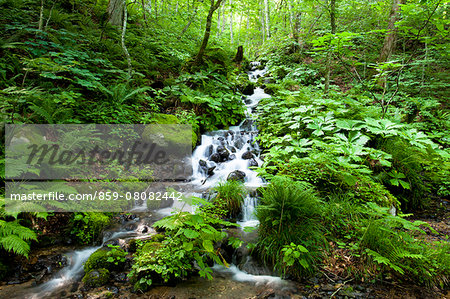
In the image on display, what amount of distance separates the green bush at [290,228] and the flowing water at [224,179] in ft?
0.85

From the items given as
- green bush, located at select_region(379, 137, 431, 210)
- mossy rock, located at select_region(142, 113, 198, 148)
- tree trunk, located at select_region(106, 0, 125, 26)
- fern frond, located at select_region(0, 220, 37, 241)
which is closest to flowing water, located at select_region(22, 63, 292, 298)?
mossy rock, located at select_region(142, 113, 198, 148)

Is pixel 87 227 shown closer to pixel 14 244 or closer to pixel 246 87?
pixel 14 244

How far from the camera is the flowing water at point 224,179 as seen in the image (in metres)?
2.65

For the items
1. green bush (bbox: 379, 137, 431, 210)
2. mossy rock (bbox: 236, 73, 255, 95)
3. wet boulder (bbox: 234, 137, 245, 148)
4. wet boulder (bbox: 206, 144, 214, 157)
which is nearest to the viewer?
green bush (bbox: 379, 137, 431, 210)

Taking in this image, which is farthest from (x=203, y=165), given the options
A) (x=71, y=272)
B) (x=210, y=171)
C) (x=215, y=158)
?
(x=71, y=272)

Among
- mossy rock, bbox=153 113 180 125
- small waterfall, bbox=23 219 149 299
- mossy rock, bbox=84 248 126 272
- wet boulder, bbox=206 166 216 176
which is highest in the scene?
mossy rock, bbox=153 113 180 125

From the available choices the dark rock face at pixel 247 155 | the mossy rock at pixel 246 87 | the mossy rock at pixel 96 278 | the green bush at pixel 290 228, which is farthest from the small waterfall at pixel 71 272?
the mossy rock at pixel 246 87

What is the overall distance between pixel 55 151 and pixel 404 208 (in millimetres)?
6916

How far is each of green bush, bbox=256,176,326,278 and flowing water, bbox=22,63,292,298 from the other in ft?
0.85

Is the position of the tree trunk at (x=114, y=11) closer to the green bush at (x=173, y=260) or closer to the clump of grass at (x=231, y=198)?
the clump of grass at (x=231, y=198)

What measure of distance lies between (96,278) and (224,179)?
361 cm

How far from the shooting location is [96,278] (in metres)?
2.59

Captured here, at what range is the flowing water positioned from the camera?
8.68ft

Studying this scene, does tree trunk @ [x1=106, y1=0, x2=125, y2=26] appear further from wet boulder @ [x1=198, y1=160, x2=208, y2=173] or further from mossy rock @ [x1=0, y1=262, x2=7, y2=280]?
mossy rock @ [x1=0, y1=262, x2=7, y2=280]
